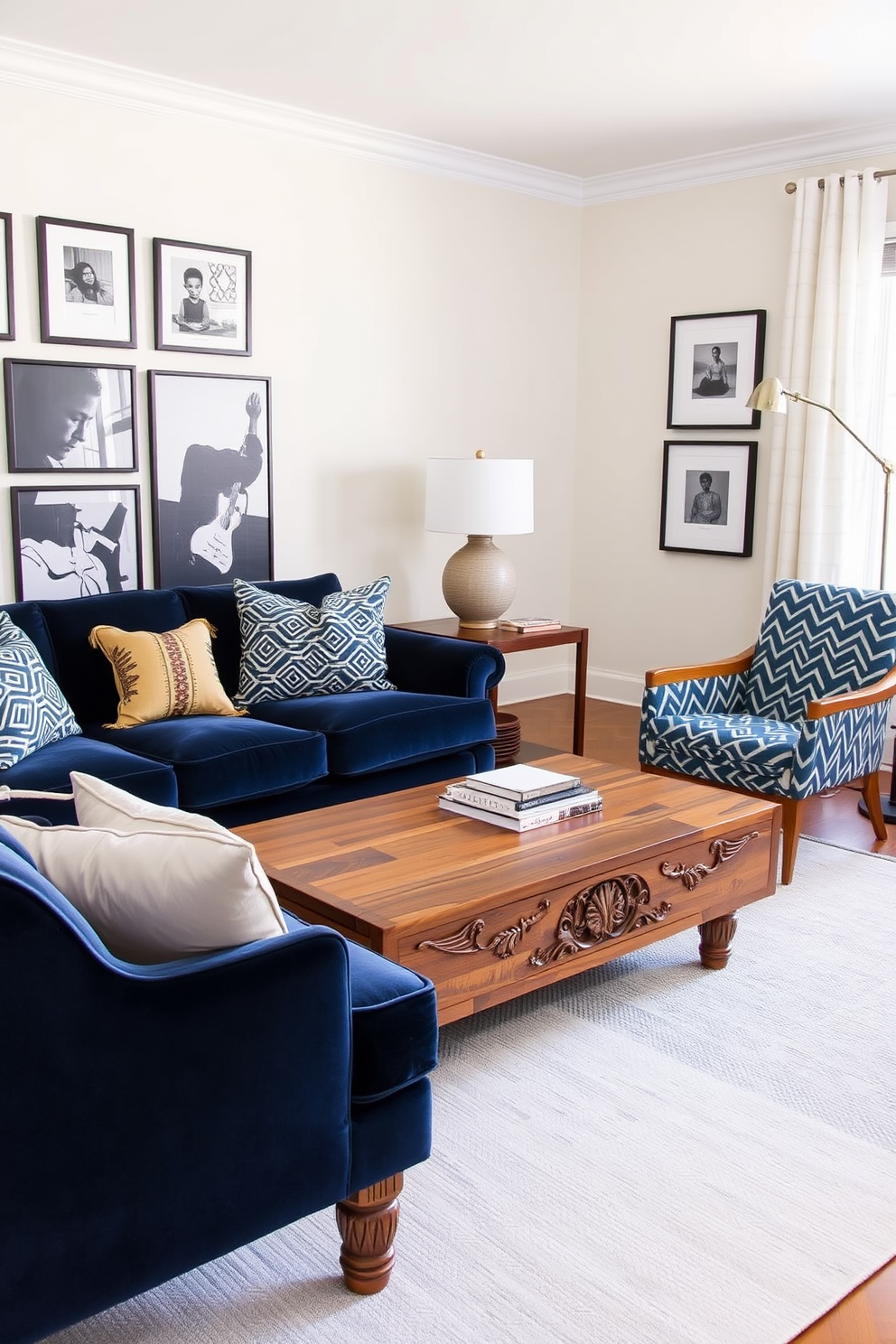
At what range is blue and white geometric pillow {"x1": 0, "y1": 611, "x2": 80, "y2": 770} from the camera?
3.34 m

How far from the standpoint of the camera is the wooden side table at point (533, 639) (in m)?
4.98

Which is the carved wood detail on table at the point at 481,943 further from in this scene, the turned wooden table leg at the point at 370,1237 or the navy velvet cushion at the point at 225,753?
the navy velvet cushion at the point at 225,753

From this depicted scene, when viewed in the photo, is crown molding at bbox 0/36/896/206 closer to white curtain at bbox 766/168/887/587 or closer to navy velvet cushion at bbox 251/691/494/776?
white curtain at bbox 766/168/887/587

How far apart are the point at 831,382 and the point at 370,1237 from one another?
4.43 m

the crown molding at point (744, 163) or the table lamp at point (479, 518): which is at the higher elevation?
the crown molding at point (744, 163)

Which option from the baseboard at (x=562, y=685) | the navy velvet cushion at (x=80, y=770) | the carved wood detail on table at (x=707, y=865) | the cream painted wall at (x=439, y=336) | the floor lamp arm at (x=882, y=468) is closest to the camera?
the carved wood detail on table at (x=707, y=865)

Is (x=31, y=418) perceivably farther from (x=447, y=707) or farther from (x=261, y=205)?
(x=447, y=707)

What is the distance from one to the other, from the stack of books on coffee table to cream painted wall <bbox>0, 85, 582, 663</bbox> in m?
2.19

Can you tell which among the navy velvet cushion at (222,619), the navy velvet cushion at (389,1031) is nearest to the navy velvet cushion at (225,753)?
the navy velvet cushion at (222,619)

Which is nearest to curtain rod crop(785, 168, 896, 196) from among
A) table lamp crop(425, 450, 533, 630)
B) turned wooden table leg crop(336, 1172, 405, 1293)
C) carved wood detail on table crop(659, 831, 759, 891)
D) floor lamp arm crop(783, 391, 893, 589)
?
floor lamp arm crop(783, 391, 893, 589)

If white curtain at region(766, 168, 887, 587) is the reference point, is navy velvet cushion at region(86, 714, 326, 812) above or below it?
below

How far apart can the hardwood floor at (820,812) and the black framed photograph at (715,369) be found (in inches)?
62.4

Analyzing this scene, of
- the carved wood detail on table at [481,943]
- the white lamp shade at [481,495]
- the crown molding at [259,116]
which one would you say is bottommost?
the carved wood detail on table at [481,943]

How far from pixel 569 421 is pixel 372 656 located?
2655mm
